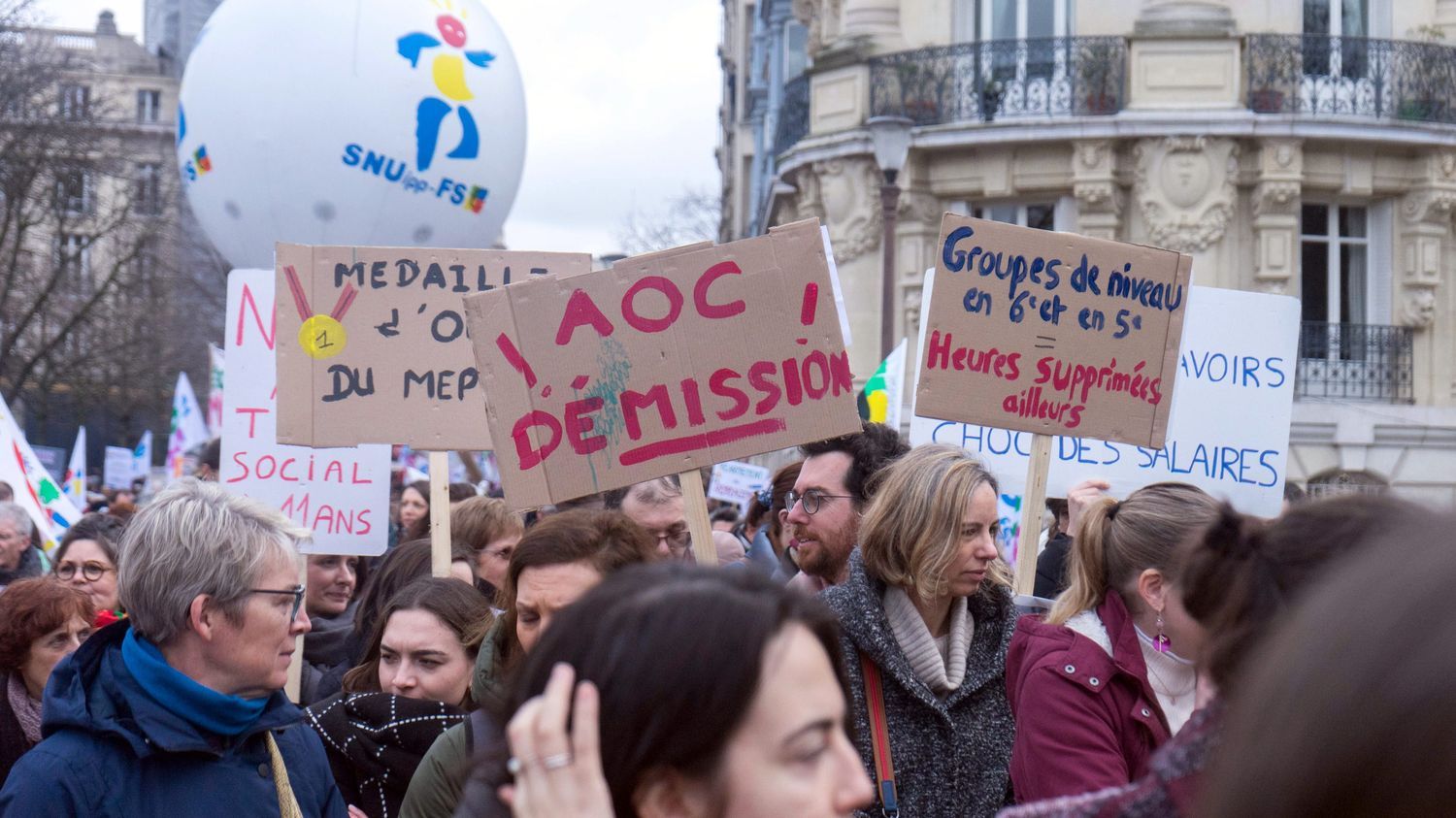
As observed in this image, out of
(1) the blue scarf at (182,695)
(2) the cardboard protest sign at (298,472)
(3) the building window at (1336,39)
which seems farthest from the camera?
(3) the building window at (1336,39)

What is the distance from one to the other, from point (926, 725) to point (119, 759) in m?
1.72

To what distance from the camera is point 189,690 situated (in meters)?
3.18

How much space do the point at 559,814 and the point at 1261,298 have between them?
19.7ft

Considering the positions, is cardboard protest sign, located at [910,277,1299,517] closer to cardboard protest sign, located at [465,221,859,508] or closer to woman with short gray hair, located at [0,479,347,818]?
cardboard protest sign, located at [465,221,859,508]

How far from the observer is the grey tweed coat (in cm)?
375

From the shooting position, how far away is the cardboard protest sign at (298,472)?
6.55 m

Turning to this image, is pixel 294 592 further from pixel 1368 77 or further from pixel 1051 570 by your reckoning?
pixel 1368 77

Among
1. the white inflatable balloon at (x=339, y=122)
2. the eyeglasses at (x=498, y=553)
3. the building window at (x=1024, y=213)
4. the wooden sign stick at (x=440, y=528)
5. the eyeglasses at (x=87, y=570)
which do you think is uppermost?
the building window at (x=1024, y=213)

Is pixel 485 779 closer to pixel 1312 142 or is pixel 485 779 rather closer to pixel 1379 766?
pixel 1379 766

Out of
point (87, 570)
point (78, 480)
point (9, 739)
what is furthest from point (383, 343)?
point (78, 480)

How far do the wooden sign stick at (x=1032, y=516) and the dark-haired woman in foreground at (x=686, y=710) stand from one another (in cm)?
317

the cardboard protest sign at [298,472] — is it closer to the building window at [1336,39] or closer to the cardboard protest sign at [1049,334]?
the cardboard protest sign at [1049,334]

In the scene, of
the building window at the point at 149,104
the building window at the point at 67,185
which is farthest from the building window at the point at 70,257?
the building window at the point at 149,104

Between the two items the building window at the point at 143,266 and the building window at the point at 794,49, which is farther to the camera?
the building window at the point at 143,266
